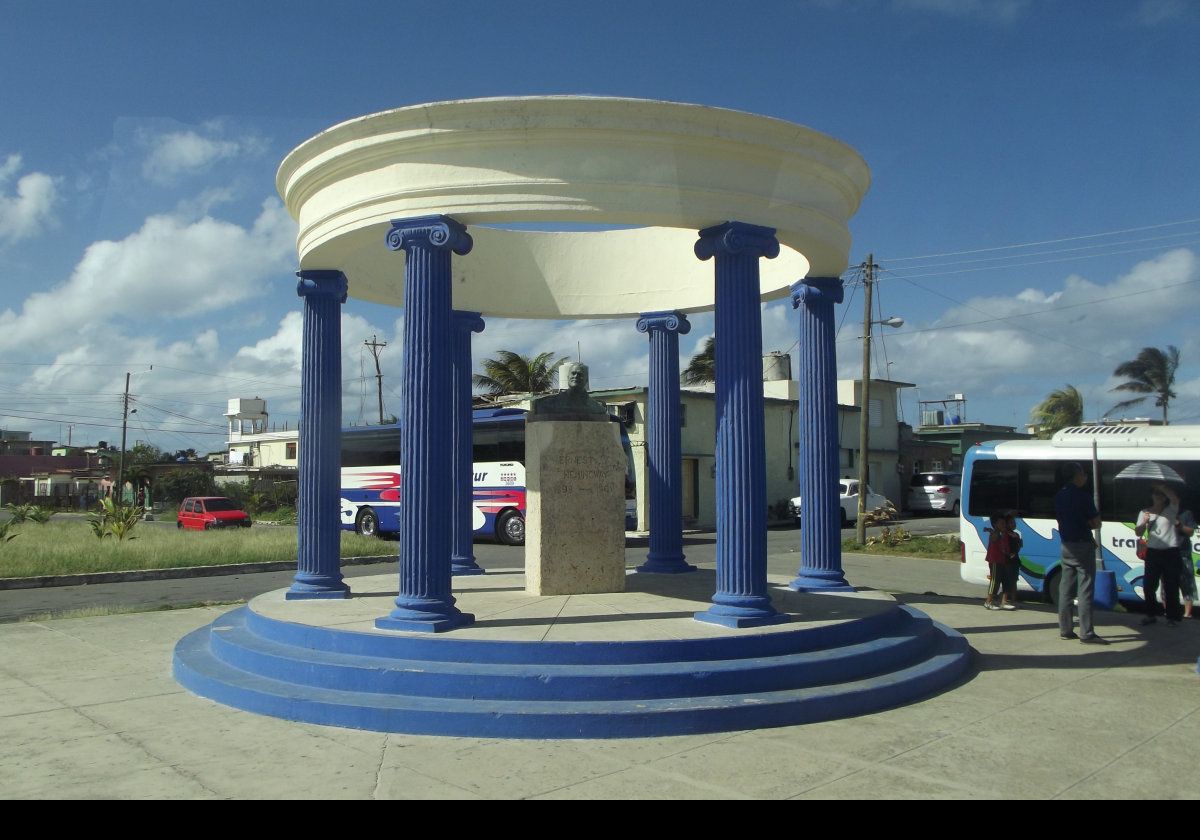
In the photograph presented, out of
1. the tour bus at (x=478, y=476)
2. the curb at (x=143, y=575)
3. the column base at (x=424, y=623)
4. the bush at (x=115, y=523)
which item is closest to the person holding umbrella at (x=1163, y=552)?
the column base at (x=424, y=623)

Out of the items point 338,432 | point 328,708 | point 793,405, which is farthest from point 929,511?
point 328,708

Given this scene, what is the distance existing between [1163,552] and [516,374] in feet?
106

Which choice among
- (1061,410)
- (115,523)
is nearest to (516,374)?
(115,523)

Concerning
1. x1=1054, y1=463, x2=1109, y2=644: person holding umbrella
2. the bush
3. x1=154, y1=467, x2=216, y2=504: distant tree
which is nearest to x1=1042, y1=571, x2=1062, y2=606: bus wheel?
x1=1054, y1=463, x2=1109, y2=644: person holding umbrella

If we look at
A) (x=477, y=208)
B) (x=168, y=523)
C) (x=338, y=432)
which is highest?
(x=477, y=208)

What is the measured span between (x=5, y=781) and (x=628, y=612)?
496 centimetres

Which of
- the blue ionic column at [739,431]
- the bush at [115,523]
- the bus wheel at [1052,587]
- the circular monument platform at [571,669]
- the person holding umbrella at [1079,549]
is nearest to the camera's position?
the circular monument platform at [571,669]

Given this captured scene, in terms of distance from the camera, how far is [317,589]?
10.1 meters

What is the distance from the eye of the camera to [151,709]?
291 inches

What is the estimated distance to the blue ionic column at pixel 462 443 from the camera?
1179 centimetres

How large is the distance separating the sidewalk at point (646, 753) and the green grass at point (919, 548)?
15.1 metres

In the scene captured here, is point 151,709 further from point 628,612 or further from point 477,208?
point 477,208

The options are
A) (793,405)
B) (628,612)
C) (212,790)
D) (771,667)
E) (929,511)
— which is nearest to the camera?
(212,790)

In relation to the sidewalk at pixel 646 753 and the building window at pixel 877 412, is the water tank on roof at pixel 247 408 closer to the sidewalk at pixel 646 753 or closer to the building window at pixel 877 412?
the building window at pixel 877 412
